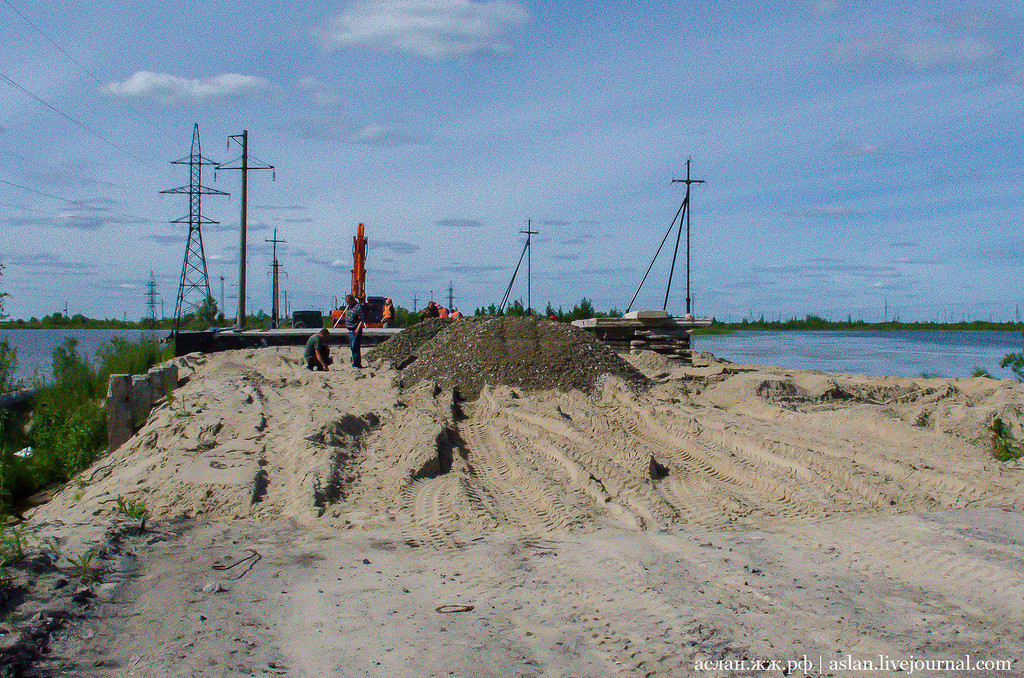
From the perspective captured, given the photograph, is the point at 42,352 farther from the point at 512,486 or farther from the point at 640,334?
the point at 512,486

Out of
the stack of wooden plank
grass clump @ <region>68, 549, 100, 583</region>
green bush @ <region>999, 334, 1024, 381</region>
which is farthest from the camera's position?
the stack of wooden plank

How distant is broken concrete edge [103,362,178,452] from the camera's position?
9734 mm

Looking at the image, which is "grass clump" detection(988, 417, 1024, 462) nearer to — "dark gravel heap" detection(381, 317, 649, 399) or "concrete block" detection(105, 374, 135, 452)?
"dark gravel heap" detection(381, 317, 649, 399)

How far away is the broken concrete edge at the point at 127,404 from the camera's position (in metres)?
9.73

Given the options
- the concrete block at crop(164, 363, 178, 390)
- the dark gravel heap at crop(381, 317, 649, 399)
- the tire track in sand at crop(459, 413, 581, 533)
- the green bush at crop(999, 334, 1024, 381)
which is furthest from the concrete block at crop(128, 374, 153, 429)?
the green bush at crop(999, 334, 1024, 381)

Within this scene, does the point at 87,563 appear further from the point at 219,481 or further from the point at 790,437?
the point at 790,437

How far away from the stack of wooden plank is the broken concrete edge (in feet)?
35.3

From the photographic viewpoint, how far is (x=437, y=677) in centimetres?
323

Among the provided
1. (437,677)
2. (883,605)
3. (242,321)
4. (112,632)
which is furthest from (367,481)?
(242,321)

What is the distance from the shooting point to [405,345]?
1692cm

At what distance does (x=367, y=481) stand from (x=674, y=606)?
3.63 m

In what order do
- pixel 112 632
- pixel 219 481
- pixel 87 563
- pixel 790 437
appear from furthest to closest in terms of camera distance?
pixel 790 437, pixel 219 481, pixel 87 563, pixel 112 632

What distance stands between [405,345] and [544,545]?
40.0 ft

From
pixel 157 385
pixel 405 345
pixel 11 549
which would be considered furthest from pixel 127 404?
pixel 405 345
